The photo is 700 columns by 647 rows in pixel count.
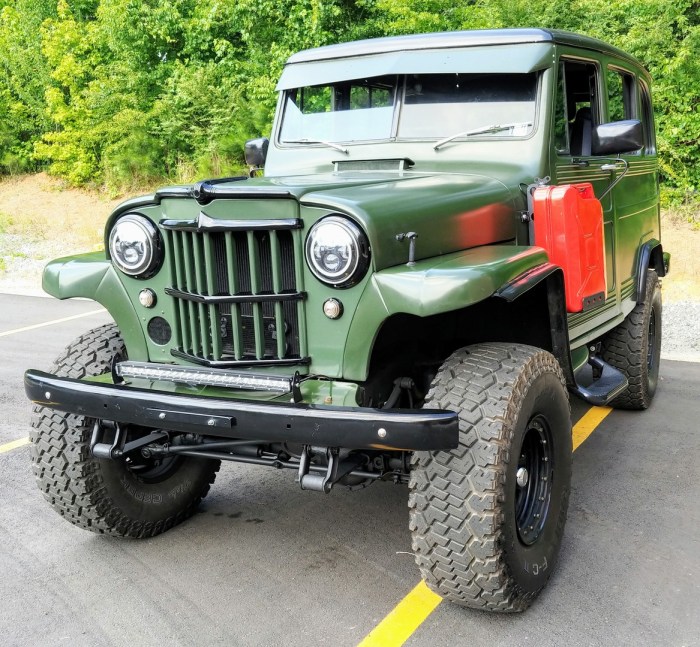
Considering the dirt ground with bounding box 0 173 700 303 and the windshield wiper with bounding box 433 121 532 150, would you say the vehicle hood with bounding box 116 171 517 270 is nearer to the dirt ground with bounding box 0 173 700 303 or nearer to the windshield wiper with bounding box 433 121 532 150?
the windshield wiper with bounding box 433 121 532 150

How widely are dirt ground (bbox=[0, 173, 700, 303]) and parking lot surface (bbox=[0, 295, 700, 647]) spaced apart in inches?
221

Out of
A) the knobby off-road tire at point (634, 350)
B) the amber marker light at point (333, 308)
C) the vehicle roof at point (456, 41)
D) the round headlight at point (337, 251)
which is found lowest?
the knobby off-road tire at point (634, 350)

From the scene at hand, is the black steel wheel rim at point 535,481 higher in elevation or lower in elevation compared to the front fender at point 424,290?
lower

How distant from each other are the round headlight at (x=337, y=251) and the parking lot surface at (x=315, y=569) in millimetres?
1319

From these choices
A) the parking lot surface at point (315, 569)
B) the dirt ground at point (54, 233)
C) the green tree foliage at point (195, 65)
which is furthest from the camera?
the green tree foliage at point (195, 65)

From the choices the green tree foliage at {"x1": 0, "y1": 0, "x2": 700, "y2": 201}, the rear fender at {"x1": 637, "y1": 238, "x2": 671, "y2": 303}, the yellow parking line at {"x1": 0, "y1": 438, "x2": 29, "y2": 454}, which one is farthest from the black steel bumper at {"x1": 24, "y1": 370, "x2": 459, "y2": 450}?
the green tree foliage at {"x1": 0, "y1": 0, "x2": 700, "y2": 201}

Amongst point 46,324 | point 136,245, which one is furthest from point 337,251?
point 46,324

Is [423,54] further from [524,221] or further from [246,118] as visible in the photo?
[246,118]

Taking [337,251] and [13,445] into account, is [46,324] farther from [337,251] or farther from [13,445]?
A: [337,251]

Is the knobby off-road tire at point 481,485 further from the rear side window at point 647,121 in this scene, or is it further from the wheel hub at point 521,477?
the rear side window at point 647,121

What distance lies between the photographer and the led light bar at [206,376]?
9.65 ft

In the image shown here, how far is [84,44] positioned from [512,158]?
18374 mm

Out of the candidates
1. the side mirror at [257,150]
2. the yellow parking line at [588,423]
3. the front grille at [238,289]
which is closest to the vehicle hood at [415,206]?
the front grille at [238,289]

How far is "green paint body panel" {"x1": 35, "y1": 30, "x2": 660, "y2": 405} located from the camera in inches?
113
